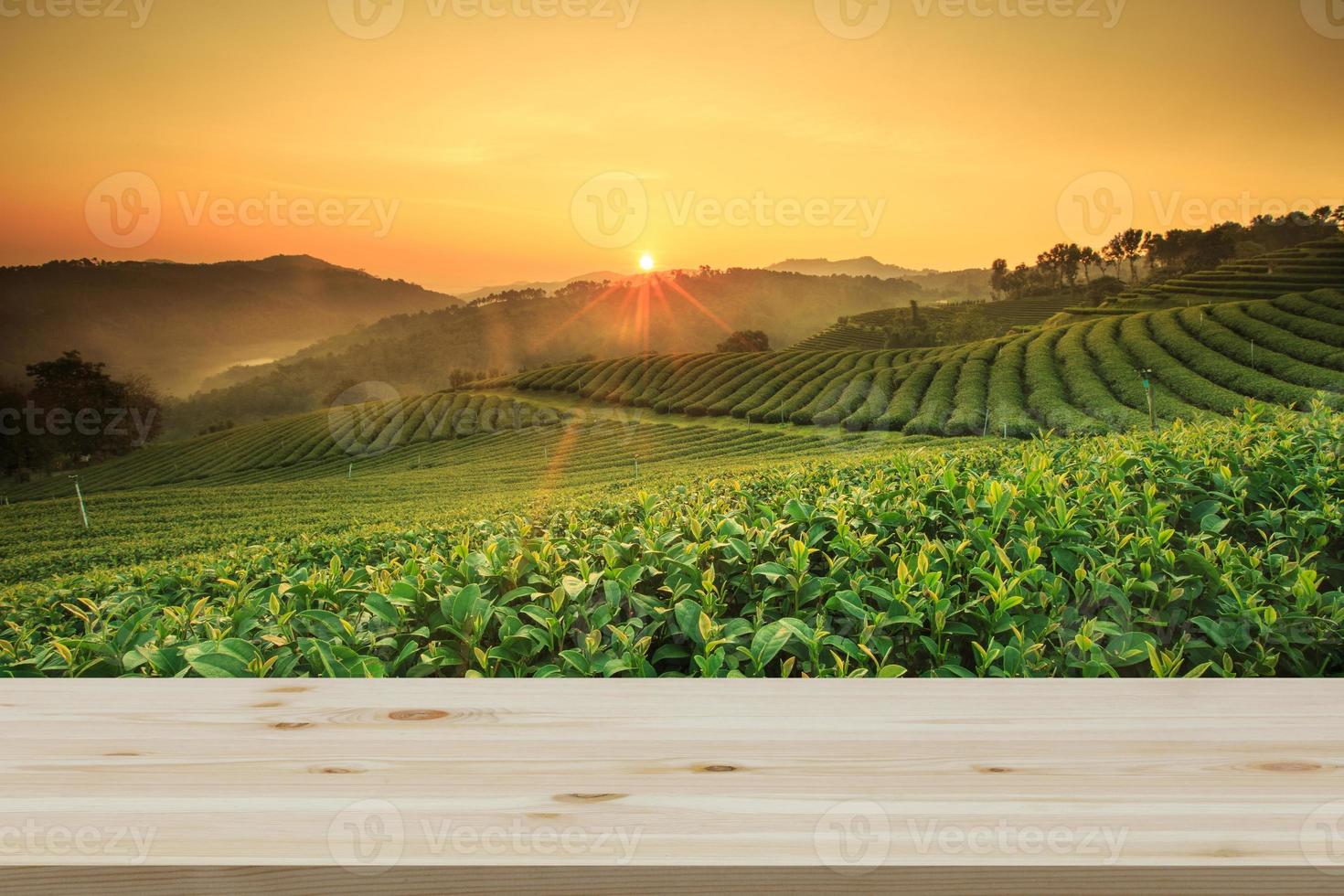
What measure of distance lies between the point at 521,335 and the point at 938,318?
28.0 m

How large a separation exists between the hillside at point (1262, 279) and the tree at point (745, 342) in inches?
815

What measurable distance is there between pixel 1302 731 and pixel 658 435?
25.5 metres

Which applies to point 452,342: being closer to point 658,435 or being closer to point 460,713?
point 658,435

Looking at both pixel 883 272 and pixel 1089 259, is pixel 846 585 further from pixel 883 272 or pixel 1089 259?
pixel 883 272

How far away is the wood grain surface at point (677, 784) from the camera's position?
60cm

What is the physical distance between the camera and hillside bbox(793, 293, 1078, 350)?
129 feet

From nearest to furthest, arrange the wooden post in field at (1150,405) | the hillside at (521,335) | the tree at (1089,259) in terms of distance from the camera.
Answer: the wooden post in field at (1150,405) → the tree at (1089,259) → the hillside at (521,335)

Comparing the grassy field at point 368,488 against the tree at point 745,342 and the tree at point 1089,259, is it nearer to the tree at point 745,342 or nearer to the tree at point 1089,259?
the tree at point 745,342

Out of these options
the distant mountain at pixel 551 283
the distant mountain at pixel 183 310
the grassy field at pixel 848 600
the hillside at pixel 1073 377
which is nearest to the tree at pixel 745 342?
the distant mountain at pixel 551 283

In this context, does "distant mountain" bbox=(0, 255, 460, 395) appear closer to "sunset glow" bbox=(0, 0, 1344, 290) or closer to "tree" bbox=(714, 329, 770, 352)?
"sunset glow" bbox=(0, 0, 1344, 290)

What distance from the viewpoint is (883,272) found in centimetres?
6794

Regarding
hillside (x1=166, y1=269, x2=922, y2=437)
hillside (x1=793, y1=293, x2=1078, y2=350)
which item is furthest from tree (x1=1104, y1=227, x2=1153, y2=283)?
hillside (x1=166, y1=269, x2=922, y2=437)

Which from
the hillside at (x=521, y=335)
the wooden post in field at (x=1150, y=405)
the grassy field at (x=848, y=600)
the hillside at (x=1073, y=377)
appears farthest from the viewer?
the hillside at (x=521, y=335)

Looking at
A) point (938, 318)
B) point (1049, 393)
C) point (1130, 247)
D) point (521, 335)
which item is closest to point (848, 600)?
point (1049, 393)
